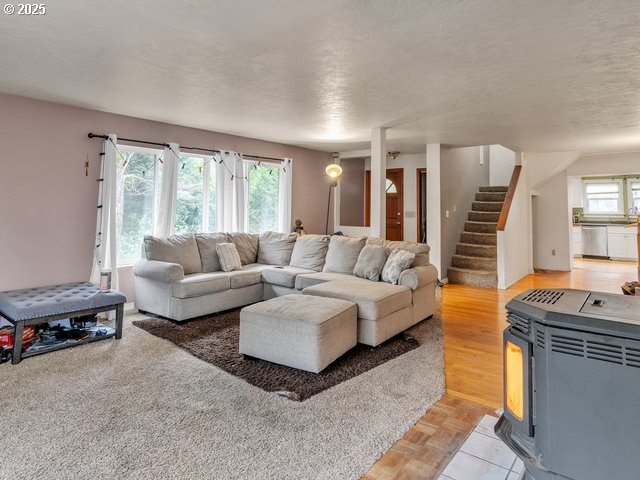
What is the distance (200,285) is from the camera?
391 cm

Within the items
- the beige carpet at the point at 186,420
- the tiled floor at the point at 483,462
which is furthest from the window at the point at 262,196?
the tiled floor at the point at 483,462

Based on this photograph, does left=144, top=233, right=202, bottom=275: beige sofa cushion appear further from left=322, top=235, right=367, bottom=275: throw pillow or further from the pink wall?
left=322, top=235, right=367, bottom=275: throw pillow

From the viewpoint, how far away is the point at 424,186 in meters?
7.40

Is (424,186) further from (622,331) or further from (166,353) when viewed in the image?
(622,331)

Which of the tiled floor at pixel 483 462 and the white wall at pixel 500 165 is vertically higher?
the white wall at pixel 500 165

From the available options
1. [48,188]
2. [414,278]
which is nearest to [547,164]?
[414,278]

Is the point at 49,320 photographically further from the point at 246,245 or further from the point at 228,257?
the point at 246,245

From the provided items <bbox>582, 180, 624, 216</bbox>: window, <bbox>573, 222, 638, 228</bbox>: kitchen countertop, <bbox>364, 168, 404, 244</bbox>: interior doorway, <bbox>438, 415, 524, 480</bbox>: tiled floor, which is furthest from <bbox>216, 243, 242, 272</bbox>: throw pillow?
<bbox>582, 180, 624, 216</bbox>: window

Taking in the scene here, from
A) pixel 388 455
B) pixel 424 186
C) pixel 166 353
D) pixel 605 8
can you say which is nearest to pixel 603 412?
pixel 388 455

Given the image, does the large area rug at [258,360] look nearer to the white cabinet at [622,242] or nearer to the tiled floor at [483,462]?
the tiled floor at [483,462]

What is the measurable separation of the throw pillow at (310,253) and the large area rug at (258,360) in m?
1.27

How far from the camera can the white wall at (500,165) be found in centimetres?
844

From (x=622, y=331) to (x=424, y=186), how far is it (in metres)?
6.57

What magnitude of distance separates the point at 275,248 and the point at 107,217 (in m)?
2.11
